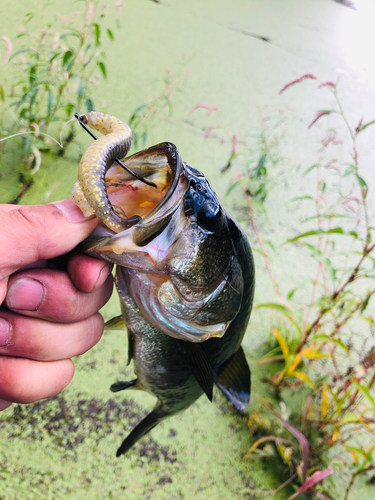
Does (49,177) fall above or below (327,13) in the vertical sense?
below

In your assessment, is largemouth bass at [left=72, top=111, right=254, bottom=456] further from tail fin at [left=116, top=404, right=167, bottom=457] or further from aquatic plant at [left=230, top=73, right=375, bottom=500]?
aquatic plant at [left=230, top=73, right=375, bottom=500]

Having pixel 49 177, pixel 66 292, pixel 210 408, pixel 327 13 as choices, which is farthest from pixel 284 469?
pixel 327 13

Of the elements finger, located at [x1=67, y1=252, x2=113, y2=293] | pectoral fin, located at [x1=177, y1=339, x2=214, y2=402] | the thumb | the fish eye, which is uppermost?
the fish eye

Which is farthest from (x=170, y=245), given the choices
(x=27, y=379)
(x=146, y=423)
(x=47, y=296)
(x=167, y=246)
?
(x=146, y=423)

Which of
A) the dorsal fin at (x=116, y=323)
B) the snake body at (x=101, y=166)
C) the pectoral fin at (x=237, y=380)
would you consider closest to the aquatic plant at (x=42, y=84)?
the dorsal fin at (x=116, y=323)

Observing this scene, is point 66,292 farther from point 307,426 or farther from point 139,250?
point 307,426

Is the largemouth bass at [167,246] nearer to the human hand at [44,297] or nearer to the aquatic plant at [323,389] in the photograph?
the human hand at [44,297]

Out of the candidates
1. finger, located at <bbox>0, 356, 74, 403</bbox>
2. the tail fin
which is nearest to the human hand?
finger, located at <bbox>0, 356, 74, 403</bbox>
